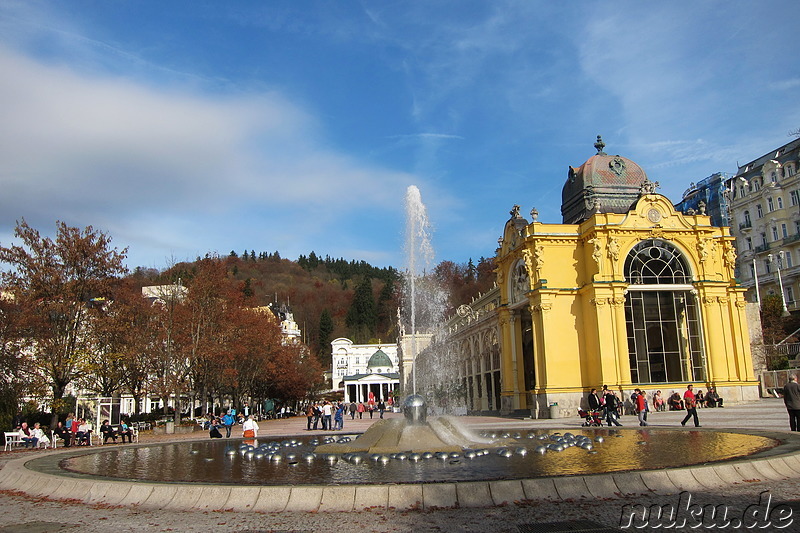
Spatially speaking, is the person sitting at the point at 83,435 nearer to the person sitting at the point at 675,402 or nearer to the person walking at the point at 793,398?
the person walking at the point at 793,398

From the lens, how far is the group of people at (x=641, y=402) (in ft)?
86.5

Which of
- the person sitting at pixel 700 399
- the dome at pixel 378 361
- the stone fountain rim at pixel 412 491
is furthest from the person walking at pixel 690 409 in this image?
the dome at pixel 378 361

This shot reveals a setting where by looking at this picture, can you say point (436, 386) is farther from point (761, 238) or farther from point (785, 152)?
point (785, 152)

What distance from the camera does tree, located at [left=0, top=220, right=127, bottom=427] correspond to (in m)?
33.9

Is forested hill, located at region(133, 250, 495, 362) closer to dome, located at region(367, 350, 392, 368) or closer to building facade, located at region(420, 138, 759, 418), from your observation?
dome, located at region(367, 350, 392, 368)

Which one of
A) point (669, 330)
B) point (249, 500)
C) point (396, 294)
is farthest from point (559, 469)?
point (396, 294)

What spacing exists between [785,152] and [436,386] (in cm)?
4900

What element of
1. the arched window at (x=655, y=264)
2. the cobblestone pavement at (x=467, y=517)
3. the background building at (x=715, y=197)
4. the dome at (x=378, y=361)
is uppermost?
the background building at (x=715, y=197)

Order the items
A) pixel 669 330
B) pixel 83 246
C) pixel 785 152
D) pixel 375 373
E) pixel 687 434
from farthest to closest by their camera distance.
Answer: pixel 375 373
pixel 785 152
pixel 669 330
pixel 83 246
pixel 687 434

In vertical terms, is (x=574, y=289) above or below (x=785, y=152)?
below

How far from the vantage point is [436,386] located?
251ft

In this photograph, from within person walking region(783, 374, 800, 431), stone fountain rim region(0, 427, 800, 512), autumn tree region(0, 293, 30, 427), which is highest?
autumn tree region(0, 293, 30, 427)

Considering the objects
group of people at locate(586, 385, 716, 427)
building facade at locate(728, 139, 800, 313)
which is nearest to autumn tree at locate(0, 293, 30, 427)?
group of people at locate(586, 385, 716, 427)

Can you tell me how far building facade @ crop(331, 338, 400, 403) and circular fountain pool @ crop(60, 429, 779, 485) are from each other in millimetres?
108303
